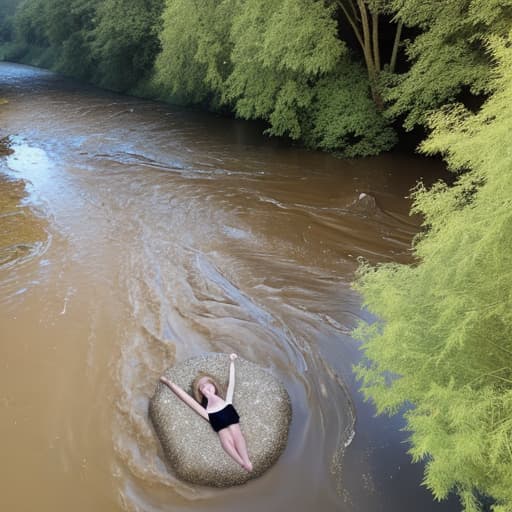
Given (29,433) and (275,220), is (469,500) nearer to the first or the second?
(29,433)

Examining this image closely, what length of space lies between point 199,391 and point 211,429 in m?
0.56

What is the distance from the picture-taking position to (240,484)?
16.1 feet

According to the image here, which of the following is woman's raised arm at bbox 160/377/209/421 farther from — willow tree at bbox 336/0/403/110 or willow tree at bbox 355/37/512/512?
willow tree at bbox 336/0/403/110

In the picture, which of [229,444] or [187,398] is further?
[187,398]

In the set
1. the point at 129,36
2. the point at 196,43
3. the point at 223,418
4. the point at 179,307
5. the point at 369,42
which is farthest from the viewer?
the point at 129,36

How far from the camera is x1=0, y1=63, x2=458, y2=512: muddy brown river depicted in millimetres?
4980

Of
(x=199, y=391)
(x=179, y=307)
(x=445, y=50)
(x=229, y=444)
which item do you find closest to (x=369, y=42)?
(x=445, y=50)

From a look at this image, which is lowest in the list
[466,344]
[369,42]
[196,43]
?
[466,344]

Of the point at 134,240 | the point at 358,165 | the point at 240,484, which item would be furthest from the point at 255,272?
the point at 358,165

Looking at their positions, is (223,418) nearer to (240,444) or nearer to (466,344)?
(240,444)

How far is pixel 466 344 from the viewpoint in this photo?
4.03 metres

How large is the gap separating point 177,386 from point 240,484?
1.52 metres

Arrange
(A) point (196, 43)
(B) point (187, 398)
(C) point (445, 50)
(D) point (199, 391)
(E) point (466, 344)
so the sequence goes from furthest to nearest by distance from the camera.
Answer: (A) point (196, 43) → (C) point (445, 50) → (D) point (199, 391) → (B) point (187, 398) → (E) point (466, 344)

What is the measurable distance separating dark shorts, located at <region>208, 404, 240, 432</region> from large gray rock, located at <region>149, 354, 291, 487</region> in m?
0.11
